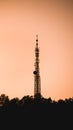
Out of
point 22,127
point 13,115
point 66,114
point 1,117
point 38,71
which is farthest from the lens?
point 38,71

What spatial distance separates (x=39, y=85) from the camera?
69.2 metres

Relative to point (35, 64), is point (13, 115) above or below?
below

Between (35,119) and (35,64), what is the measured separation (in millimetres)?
30281

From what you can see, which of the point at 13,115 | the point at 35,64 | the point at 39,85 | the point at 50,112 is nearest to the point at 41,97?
the point at 39,85

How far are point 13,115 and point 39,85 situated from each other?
27.7 m

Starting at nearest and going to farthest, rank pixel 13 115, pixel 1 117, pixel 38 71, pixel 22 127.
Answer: pixel 22 127
pixel 1 117
pixel 13 115
pixel 38 71

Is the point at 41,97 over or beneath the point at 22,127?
over

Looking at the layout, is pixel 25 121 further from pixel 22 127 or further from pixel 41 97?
pixel 41 97

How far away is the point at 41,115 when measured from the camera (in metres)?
43.1

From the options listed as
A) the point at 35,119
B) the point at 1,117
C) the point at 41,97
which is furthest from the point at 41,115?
the point at 41,97

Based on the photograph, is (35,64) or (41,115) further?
(35,64)

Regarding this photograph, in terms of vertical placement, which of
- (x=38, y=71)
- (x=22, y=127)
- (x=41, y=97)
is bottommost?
(x=22, y=127)

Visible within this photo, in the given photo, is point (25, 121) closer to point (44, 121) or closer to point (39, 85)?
point (44, 121)

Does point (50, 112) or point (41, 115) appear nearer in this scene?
point (41, 115)
